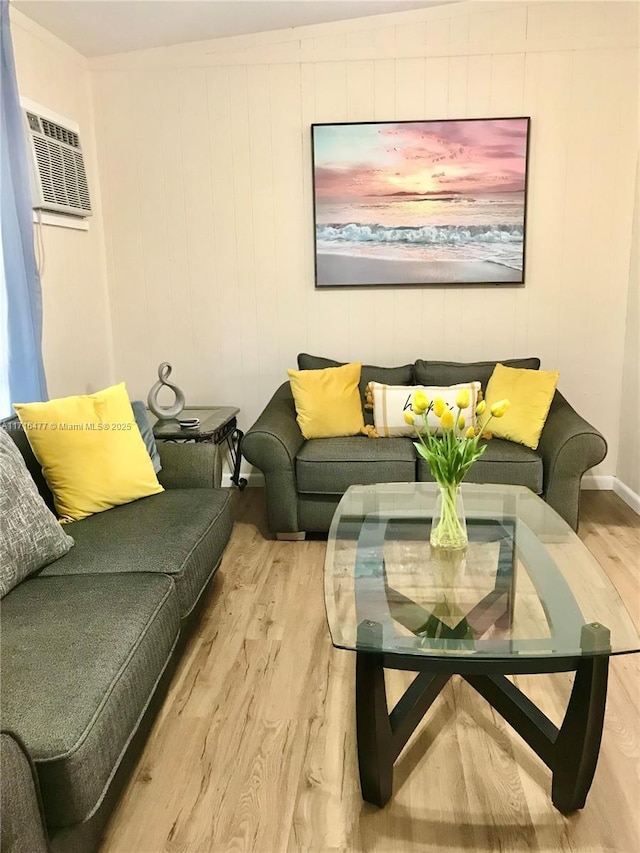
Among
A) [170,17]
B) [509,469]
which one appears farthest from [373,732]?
[170,17]

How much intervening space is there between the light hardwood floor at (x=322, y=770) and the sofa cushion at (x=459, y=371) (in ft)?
5.46

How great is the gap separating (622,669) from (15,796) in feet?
6.35

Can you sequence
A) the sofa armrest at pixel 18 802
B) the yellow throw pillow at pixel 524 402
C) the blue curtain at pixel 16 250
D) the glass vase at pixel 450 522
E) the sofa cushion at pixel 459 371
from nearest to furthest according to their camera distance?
1. the sofa armrest at pixel 18 802
2. the glass vase at pixel 450 522
3. the blue curtain at pixel 16 250
4. the yellow throw pillow at pixel 524 402
5. the sofa cushion at pixel 459 371

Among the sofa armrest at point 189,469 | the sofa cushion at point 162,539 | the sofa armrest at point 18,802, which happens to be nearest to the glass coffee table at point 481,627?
the sofa cushion at point 162,539

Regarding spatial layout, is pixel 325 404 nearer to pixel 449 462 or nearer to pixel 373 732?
pixel 449 462

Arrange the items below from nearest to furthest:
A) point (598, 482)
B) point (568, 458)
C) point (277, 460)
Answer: point (568, 458), point (277, 460), point (598, 482)

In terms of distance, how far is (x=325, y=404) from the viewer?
3619 mm

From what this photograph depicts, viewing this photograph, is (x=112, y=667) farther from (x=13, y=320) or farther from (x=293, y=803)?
(x=13, y=320)

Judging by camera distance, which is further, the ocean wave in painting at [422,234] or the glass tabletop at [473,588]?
the ocean wave in painting at [422,234]

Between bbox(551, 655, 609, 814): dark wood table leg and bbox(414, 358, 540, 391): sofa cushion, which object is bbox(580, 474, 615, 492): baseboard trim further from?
bbox(551, 655, 609, 814): dark wood table leg

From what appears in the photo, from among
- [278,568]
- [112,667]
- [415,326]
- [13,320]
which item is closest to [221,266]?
[415,326]

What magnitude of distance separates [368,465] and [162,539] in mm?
1289

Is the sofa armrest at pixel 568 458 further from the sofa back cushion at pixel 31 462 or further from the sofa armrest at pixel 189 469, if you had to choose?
the sofa back cushion at pixel 31 462

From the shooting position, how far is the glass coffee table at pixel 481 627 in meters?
1.62
